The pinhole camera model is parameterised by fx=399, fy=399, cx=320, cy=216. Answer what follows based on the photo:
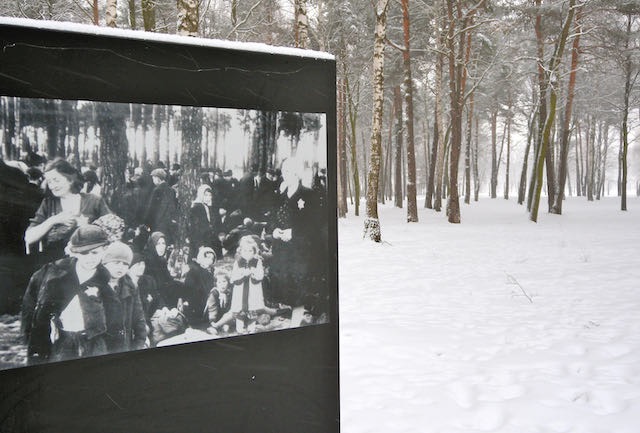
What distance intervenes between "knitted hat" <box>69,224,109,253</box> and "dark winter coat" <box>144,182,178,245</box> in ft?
0.53

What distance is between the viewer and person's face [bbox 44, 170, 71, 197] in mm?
1400

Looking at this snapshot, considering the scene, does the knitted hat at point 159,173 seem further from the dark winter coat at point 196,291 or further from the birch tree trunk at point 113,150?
the dark winter coat at point 196,291

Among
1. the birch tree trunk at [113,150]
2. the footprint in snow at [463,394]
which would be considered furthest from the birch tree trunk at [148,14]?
the footprint in snow at [463,394]

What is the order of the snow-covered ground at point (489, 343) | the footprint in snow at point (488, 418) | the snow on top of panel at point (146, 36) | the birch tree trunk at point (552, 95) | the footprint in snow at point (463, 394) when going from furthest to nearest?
the birch tree trunk at point (552, 95), the footprint in snow at point (463, 394), the snow-covered ground at point (489, 343), the footprint in snow at point (488, 418), the snow on top of panel at point (146, 36)

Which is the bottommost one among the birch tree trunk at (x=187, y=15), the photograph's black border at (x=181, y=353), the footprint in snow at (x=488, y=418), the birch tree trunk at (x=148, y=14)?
the footprint in snow at (x=488, y=418)

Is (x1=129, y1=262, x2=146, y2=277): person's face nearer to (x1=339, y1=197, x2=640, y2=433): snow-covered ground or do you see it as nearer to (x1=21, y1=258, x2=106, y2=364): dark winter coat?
(x1=21, y1=258, x2=106, y2=364): dark winter coat

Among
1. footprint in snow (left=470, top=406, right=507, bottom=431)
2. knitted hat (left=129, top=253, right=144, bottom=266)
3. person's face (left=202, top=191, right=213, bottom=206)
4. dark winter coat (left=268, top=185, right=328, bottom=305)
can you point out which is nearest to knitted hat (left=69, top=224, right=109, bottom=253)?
knitted hat (left=129, top=253, right=144, bottom=266)

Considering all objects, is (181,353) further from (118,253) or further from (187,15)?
(187,15)

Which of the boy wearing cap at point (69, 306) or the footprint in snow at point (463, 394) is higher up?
the boy wearing cap at point (69, 306)

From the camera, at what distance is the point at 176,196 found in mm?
1582

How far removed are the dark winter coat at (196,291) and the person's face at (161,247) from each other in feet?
0.39

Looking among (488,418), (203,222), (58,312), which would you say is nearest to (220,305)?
(203,222)

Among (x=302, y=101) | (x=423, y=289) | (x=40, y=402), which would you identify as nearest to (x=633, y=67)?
(x=423, y=289)

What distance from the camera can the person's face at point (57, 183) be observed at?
1.40 meters
